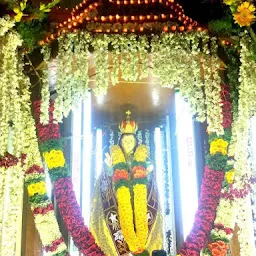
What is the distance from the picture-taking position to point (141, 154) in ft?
21.9

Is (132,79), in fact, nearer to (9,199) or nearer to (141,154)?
(141,154)

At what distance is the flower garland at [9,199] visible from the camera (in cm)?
488

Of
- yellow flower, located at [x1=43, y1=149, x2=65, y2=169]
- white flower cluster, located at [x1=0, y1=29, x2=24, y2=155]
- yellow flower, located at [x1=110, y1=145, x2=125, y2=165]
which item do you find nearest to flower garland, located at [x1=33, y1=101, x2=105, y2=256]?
yellow flower, located at [x1=43, y1=149, x2=65, y2=169]

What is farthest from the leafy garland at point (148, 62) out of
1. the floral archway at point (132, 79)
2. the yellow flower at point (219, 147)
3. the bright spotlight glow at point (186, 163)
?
the bright spotlight glow at point (186, 163)

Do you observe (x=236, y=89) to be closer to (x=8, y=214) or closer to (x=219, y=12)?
(x=219, y=12)

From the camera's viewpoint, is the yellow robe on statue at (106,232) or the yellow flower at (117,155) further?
the yellow flower at (117,155)

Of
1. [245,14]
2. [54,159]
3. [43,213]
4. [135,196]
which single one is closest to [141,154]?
[135,196]

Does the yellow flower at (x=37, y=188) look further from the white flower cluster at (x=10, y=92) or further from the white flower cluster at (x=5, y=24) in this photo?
the white flower cluster at (x=5, y=24)

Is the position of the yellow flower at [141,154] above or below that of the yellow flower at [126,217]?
above

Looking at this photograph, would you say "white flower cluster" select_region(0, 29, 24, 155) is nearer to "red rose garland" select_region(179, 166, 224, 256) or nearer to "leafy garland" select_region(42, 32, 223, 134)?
"leafy garland" select_region(42, 32, 223, 134)

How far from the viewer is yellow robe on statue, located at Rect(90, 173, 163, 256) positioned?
6203 millimetres

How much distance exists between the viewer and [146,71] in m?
5.33

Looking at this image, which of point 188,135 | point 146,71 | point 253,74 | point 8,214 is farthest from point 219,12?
point 8,214

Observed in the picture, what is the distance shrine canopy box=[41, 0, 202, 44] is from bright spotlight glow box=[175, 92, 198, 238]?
4.11 ft
